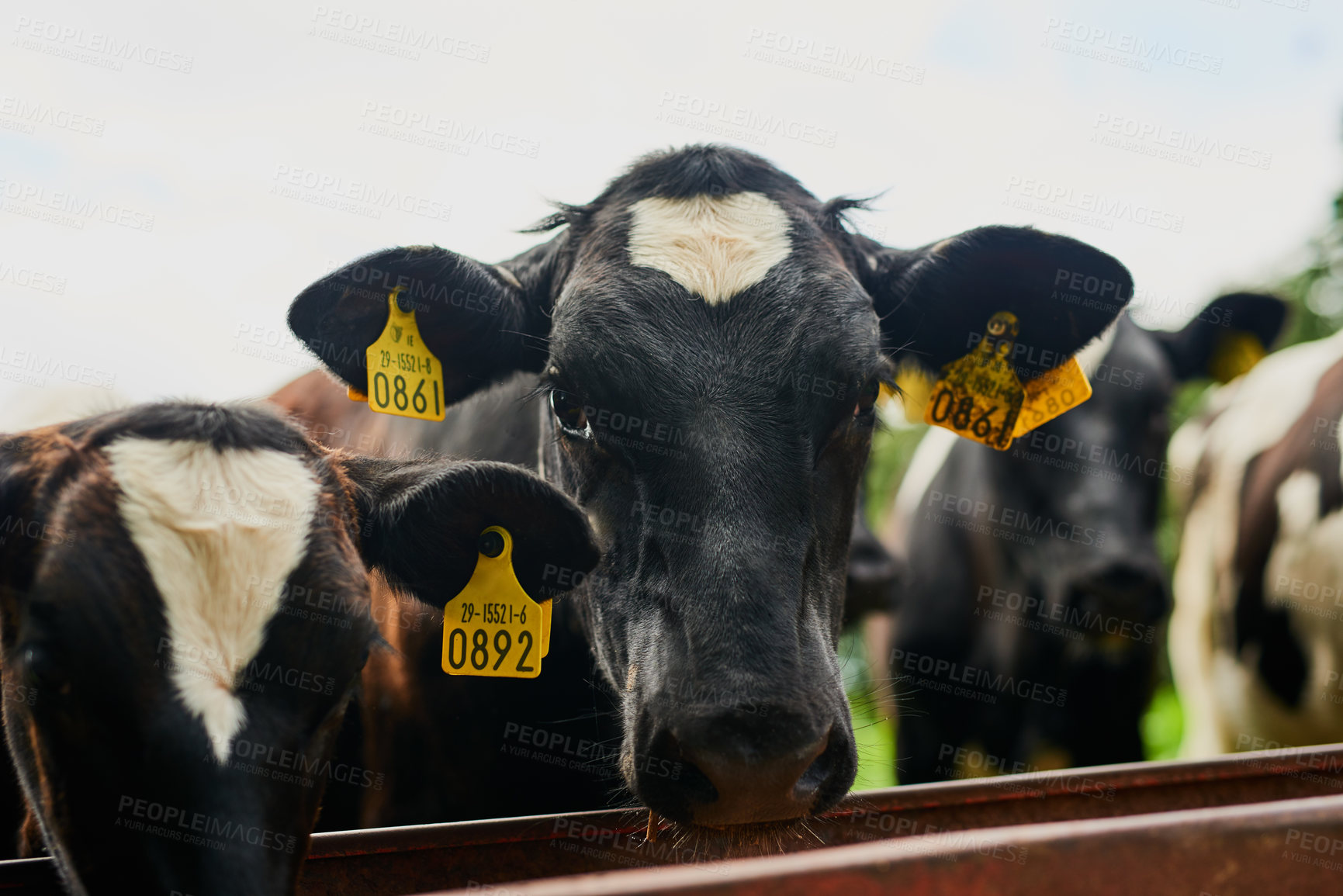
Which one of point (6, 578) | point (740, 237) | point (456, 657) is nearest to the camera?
point (6, 578)

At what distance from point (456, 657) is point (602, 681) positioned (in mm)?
740

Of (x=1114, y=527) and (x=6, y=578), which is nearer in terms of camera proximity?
(x=6, y=578)

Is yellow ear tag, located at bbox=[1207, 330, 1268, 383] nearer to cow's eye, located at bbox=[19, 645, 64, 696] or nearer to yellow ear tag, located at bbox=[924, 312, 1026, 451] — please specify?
yellow ear tag, located at bbox=[924, 312, 1026, 451]

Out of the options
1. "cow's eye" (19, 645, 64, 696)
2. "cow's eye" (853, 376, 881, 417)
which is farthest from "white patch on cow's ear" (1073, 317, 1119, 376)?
"cow's eye" (19, 645, 64, 696)

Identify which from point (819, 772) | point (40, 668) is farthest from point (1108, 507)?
point (40, 668)

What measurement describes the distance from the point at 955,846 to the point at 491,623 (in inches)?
60.3

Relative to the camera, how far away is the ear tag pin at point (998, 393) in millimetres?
3205

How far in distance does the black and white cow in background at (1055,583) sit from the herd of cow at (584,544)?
26mm

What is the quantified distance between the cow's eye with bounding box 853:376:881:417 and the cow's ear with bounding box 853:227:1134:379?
481 millimetres

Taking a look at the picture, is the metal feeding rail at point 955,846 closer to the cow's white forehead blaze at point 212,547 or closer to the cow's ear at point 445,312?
the cow's white forehead blaze at point 212,547

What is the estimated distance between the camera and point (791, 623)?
6.74ft

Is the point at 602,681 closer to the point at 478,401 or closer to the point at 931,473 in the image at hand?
the point at 478,401

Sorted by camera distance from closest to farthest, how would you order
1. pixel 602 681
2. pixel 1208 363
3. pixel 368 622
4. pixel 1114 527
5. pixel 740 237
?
pixel 368 622
pixel 740 237
pixel 602 681
pixel 1114 527
pixel 1208 363

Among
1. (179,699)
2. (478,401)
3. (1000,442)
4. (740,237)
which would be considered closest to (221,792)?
(179,699)
